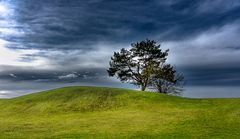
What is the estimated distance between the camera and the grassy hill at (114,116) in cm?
3788

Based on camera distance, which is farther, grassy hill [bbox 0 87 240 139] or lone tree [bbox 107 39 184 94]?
lone tree [bbox 107 39 184 94]

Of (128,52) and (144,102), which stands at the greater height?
(128,52)

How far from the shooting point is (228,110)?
52.0 m

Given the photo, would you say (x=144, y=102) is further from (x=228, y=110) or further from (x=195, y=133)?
(x=195, y=133)

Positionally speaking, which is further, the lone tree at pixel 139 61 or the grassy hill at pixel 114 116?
the lone tree at pixel 139 61

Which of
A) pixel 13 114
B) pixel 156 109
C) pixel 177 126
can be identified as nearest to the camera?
pixel 177 126

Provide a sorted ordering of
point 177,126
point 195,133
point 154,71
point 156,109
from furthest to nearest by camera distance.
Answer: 1. point 154,71
2. point 156,109
3. point 177,126
4. point 195,133

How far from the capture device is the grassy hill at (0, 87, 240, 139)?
124 ft

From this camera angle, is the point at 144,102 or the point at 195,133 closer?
the point at 195,133

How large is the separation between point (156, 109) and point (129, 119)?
11346 mm

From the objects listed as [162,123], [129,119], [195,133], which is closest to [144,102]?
[129,119]

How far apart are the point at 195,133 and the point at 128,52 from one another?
6182 centimetres

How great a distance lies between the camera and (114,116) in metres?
52.9

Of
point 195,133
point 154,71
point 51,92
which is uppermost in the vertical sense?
point 154,71
